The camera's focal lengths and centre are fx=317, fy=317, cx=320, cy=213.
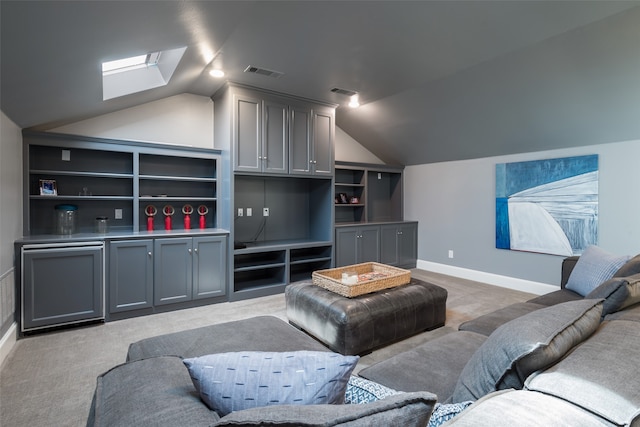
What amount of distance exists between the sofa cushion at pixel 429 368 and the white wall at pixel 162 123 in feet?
12.3

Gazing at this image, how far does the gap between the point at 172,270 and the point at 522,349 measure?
11.4 ft

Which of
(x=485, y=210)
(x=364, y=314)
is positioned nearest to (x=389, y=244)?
(x=485, y=210)

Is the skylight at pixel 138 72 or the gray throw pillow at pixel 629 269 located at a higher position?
the skylight at pixel 138 72

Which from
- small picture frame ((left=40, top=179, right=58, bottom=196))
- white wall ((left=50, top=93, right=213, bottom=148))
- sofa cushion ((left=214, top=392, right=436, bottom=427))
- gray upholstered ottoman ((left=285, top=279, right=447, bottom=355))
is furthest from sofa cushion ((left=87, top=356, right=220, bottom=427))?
white wall ((left=50, top=93, right=213, bottom=148))

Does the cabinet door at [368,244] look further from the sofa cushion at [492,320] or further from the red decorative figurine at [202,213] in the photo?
the sofa cushion at [492,320]

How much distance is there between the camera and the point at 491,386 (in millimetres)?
1008

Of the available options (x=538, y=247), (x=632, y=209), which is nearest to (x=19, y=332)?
(x=538, y=247)

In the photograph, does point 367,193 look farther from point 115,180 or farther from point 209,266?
point 115,180

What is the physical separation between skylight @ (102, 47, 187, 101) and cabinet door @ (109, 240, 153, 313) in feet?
4.98

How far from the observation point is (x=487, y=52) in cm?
307

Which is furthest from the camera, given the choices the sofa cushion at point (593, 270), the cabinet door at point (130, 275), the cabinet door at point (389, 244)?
the cabinet door at point (389, 244)

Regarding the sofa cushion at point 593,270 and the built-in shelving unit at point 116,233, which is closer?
the sofa cushion at point 593,270

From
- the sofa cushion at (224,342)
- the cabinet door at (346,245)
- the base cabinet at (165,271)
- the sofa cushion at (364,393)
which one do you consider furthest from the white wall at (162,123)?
the sofa cushion at (364,393)

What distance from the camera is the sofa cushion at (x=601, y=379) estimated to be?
31.1 inches
